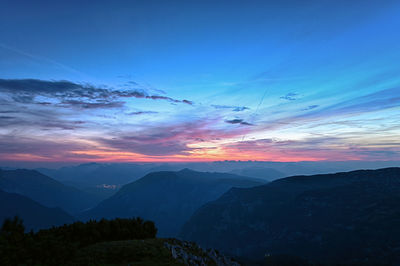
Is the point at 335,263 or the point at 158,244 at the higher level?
the point at 158,244

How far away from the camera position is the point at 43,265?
27812 mm

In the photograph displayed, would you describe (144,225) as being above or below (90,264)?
below

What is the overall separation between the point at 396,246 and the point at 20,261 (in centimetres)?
27560

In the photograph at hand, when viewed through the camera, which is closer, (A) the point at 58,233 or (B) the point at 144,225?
(A) the point at 58,233

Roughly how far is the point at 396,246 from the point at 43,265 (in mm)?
273431

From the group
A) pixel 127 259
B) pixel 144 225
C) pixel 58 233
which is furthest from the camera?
pixel 144 225

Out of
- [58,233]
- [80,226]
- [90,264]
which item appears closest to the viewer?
[90,264]

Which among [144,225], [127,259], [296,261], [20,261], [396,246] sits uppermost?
[20,261]

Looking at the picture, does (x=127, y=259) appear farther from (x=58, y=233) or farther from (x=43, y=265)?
(x=58, y=233)

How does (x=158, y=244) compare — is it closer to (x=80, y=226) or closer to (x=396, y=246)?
(x=80, y=226)

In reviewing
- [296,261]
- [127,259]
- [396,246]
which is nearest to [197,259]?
[127,259]

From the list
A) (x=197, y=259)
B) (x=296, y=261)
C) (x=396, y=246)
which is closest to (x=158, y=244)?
(x=197, y=259)

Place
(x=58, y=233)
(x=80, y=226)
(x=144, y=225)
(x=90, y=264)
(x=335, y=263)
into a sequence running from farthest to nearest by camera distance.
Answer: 1. (x=335, y=263)
2. (x=144, y=225)
3. (x=80, y=226)
4. (x=58, y=233)
5. (x=90, y=264)

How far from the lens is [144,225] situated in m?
64.4
